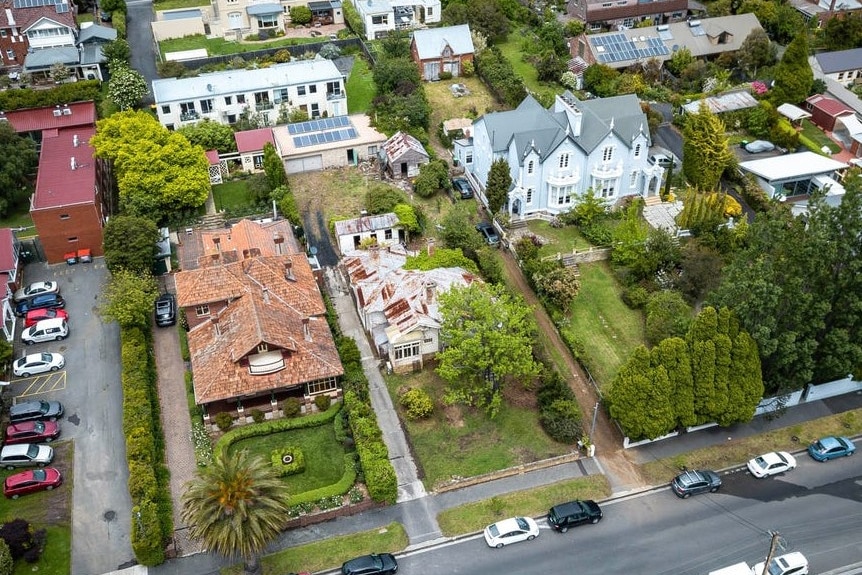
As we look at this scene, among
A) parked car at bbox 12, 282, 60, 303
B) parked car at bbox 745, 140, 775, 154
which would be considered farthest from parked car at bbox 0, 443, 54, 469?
parked car at bbox 745, 140, 775, 154

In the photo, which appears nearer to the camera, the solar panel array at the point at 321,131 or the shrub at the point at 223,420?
the shrub at the point at 223,420

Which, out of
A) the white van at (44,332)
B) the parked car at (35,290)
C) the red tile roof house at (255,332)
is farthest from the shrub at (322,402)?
the parked car at (35,290)

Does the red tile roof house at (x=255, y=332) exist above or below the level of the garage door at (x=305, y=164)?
below

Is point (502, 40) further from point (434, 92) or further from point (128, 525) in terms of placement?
point (128, 525)

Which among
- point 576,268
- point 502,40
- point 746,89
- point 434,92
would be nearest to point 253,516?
point 576,268

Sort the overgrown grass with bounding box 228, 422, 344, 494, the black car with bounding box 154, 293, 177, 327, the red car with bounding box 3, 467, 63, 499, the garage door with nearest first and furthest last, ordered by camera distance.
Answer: the red car with bounding box 3, 467, 63, 499
the overgrown grass with bounding box 228, 422, 344, 494
the black car with bounding box 154, 293, 177, 327
the garage door

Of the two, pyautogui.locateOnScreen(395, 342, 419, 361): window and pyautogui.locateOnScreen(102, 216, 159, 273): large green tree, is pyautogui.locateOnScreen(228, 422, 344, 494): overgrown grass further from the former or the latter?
pyautogui.locateOnScreen(102, 216, 159, 273): large green tree

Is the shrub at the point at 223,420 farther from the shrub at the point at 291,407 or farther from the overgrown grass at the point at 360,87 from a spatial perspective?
the overgrown grass at the point at 360,87
